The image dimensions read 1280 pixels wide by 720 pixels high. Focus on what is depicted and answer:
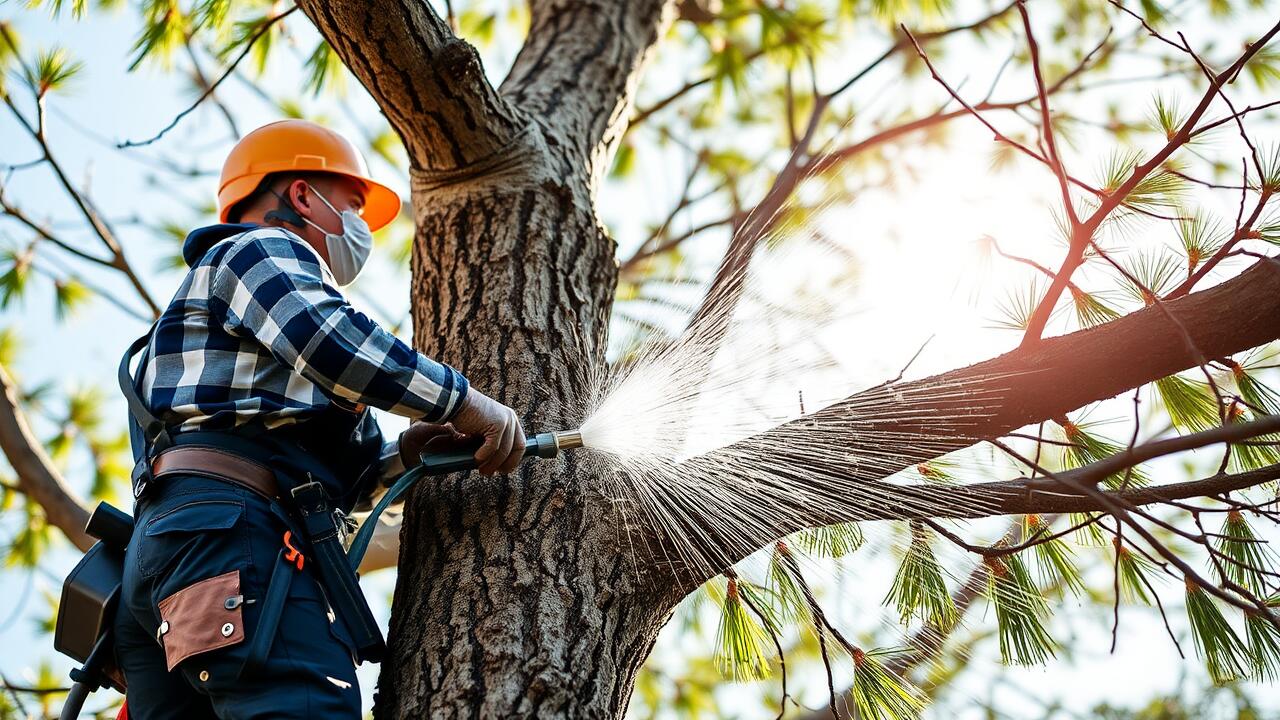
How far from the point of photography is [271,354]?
1646 millimetres

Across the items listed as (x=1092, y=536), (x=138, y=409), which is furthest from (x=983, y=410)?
(x=138, y=409)

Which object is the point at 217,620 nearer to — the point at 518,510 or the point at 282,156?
the point at 518,510

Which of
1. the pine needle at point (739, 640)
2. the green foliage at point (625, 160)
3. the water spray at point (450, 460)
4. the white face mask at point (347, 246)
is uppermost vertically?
the green foliage at point (625, 160)

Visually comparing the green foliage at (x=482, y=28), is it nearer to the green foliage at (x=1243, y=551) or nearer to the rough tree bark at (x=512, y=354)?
the rough tree bark at (x=512, y=354)

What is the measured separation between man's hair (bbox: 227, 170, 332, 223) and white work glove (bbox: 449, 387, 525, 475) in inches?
24.0

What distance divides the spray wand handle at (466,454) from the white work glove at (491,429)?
31mm

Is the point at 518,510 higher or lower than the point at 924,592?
higher

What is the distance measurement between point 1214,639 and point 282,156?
1.89 m

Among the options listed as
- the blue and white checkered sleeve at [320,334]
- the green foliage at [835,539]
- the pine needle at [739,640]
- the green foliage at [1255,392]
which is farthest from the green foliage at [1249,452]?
the blue and white checkered sleeve at [320,334]

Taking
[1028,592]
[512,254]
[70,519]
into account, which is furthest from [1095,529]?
[70,519]

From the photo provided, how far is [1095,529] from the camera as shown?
80.1 inches

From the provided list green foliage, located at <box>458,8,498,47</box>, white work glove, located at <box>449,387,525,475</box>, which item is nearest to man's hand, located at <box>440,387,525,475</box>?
white work glove, located at <box>449,387,525,475</box>

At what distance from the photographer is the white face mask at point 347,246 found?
1.96m

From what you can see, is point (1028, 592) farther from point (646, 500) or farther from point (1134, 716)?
point (1134, 716)
